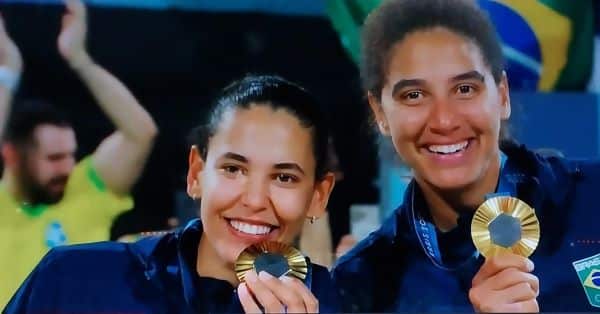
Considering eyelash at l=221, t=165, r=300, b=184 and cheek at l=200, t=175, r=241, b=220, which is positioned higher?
eyelash at l=221, t=165, r=300, b=184

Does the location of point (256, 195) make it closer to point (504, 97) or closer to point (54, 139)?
point (54, 139)

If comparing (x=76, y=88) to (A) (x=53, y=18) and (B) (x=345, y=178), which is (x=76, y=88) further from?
(B) (x=345, y=178)

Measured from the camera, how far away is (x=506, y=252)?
4.63ft

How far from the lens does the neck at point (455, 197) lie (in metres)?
1.65

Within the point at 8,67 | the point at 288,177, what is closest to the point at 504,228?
the point at 288,177

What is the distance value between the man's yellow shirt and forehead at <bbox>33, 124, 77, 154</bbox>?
1.8 inches

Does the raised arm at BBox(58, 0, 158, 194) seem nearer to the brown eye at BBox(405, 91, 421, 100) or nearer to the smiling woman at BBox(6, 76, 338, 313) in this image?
the smiling woman at BBox(6, 76, 338, 313)

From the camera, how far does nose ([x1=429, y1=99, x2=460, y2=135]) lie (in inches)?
62.4

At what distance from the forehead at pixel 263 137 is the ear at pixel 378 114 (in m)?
0.16

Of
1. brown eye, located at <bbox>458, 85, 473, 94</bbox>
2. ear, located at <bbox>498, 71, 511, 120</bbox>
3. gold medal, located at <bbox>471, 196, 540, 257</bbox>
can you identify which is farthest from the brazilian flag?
gold medal, located at <bbox>471, 196, 540, 257</bbox>

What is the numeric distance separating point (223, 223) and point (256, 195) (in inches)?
3.7

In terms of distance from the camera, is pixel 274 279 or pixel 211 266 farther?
pixel 211 266

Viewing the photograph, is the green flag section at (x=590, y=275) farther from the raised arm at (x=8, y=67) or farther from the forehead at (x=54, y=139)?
the raised arm at (x=8, y=67)

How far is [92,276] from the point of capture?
1600 millimetres
